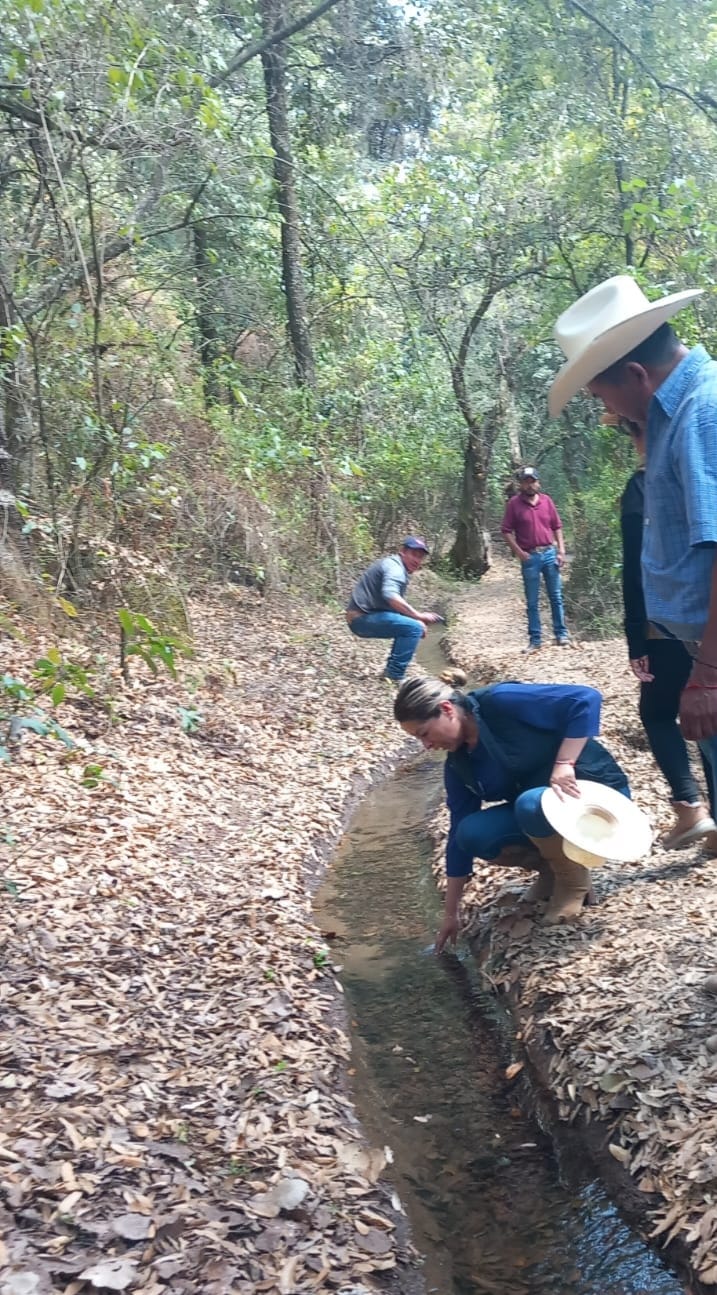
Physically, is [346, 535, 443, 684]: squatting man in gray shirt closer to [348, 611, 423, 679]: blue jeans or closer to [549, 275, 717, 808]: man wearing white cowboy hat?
[348, 611, 423, 679]: blue jeans

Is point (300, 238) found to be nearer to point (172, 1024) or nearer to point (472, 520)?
point (472, 520)

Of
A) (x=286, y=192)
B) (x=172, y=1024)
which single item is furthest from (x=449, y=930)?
(x=286, y=192)

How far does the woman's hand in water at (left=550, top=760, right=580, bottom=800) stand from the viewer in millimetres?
3809

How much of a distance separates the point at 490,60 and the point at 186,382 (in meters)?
6.41

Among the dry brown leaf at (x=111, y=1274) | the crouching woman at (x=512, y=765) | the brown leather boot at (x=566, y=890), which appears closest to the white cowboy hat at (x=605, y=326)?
the crouching woman at (x=512, y=765)

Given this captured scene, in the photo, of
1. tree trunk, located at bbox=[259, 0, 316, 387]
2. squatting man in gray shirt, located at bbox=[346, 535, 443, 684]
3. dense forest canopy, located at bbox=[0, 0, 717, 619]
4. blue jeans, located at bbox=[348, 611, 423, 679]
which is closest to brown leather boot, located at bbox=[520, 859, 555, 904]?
dense forest canopy, located at bbox=[0, 0, 717, 619]

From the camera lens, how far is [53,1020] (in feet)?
11.1

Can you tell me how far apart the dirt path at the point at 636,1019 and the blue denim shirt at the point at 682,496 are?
1340 millimetres

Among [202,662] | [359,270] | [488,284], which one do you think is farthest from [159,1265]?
[488,284]

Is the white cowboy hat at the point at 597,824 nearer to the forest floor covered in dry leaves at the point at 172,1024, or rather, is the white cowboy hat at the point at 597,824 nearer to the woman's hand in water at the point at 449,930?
the woman's hand in water at the point at 449,930

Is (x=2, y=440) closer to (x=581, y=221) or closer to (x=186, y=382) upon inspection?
(x=186, y=382)

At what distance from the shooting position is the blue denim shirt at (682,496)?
2.49m

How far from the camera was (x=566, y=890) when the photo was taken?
13.4 feet

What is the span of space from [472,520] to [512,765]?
14.5 metres
